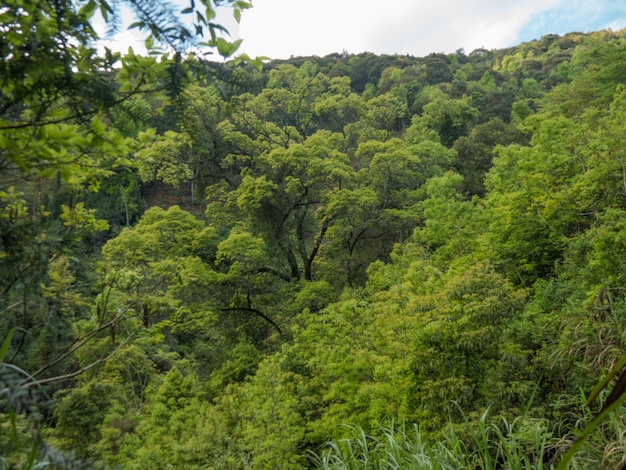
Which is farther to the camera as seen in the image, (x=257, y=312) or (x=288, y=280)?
(x=288, y=280)

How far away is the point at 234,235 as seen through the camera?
35.1 feet

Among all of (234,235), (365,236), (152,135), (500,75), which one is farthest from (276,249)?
(500,75)

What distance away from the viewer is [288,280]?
491 inches

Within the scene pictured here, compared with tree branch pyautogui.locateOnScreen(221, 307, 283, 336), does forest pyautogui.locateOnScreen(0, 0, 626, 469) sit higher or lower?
higher

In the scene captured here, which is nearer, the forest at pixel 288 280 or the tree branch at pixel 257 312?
the forest at pixel 288 280

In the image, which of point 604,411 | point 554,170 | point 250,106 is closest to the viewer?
point 604,411

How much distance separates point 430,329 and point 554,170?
17.2 feet

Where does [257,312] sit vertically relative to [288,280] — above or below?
below

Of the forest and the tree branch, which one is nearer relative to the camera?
the forest

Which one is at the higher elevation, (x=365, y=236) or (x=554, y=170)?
(x=554, y=170)

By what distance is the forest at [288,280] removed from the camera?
1277 millimetres

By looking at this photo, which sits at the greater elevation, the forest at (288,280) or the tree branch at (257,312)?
the forest at (288,280)

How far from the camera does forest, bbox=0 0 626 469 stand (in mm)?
1277

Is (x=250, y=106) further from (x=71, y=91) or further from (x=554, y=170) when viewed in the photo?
(x=71, y=91)
